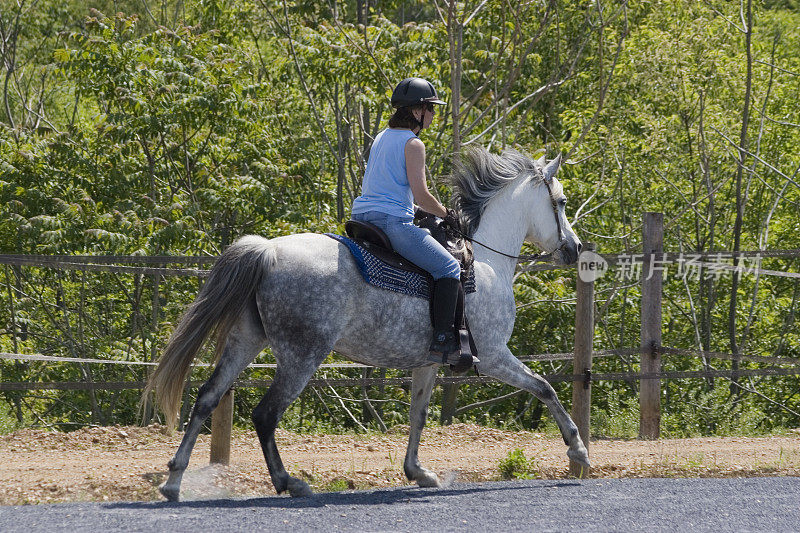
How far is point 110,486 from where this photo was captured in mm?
6430

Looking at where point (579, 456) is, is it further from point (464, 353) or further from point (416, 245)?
point (416, 245)

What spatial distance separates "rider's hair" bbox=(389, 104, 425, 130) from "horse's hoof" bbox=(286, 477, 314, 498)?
7.25ft

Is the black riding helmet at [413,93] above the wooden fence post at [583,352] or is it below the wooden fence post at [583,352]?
above

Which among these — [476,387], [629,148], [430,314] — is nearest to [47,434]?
[430,314]

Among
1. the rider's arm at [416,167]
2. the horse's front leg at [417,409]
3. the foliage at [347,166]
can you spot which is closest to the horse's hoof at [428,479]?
the horse's front leg at [417,409]

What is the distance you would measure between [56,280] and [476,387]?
621cm

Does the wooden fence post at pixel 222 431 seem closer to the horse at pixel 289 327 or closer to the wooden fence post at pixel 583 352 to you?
the horse at pixel 289 327

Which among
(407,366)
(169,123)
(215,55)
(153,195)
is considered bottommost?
(407,366)

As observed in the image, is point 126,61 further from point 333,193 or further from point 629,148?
point 629,148

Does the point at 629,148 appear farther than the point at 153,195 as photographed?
Yes

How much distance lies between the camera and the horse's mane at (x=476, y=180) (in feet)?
22.2

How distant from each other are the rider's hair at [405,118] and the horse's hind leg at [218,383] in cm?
144

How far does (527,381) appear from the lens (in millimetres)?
6430

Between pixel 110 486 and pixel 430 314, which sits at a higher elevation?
pixel 430 314
